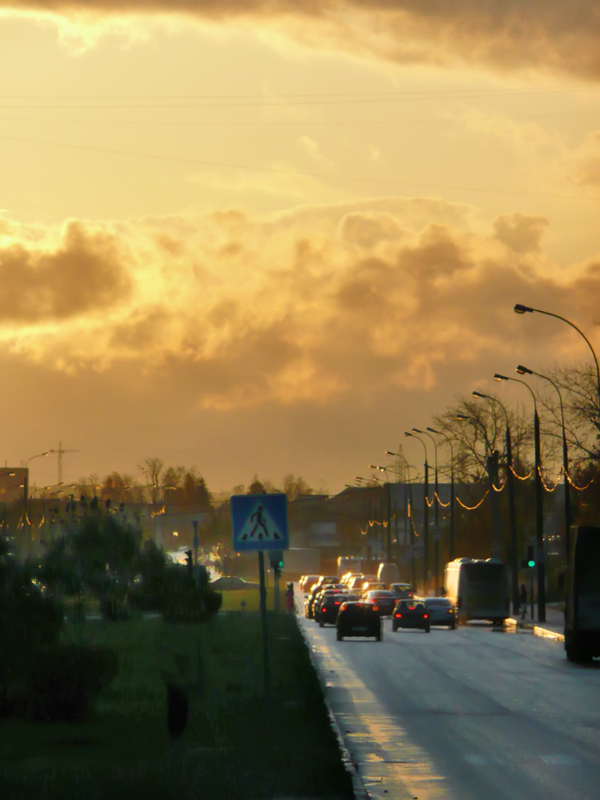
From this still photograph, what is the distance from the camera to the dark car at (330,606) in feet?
205

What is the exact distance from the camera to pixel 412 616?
5619 centimetres

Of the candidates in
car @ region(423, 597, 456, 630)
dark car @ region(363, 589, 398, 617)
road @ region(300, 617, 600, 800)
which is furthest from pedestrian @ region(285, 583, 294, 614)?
road @ region(300, 617, 600, 800)

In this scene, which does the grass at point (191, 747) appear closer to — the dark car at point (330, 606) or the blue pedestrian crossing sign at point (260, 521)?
the blue pedestrian crossing sign at point (260, 521)

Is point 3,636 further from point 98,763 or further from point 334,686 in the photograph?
point 334,686

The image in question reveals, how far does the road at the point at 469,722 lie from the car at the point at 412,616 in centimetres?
1702

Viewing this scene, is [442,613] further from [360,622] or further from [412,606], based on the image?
[360,622]

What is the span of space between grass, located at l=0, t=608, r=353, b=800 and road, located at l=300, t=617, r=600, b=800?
59 centimetres

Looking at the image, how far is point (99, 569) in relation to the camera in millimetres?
29656

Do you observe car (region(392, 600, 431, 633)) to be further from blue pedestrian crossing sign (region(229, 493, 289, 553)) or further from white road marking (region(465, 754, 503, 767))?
white road marking (region(465, 754, 503, 767))

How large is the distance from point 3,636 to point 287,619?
152ft

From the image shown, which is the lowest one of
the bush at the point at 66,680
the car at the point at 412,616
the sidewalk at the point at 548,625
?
the sidewalk at the point at 548,625

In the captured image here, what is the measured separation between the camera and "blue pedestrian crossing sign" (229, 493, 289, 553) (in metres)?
19.6

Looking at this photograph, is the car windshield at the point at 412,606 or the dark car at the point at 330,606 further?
the dark car at the point at 330,606

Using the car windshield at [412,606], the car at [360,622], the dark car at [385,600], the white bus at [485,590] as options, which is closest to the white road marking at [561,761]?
the car at [360,622]
